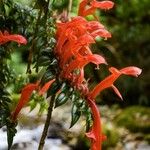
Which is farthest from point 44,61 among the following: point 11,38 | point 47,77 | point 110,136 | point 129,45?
point 129,45

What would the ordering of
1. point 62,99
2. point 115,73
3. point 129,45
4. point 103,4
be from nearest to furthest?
point 62,99, point 115,73, point 103,4, point 129,45

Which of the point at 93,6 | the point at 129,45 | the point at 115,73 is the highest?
the point at 93,6

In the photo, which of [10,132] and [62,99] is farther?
[10,132]

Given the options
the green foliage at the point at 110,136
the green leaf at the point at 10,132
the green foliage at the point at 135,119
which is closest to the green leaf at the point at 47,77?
the green leaf at the point at 10,132

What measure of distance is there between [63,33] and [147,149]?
98.7 inches

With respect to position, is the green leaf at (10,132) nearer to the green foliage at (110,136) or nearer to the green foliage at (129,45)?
the green foliage at (110,136)

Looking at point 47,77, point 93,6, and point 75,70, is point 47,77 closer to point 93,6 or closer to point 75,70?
point 75,70

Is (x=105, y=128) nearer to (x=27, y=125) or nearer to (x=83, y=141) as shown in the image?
(x=83, y=141)

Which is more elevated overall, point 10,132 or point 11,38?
point 11,38

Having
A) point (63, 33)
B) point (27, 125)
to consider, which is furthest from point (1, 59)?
point (27, 125)

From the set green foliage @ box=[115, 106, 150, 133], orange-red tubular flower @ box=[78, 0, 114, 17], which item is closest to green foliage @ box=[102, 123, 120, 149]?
green foliage @ box=[115, 106, 150, 133]

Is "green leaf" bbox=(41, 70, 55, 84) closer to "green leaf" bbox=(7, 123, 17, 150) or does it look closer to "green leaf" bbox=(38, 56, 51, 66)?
"green leaf" bbox=(38, 56, 51, 66)

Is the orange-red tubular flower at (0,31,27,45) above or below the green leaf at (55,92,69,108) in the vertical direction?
above

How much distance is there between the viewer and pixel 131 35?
22.5 feet
